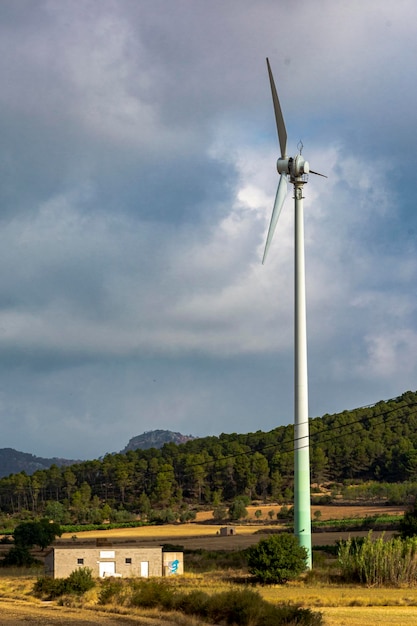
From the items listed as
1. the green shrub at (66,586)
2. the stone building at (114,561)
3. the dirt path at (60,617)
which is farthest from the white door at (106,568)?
the dirt path at (60,617)

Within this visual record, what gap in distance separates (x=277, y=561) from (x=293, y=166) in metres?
32.1

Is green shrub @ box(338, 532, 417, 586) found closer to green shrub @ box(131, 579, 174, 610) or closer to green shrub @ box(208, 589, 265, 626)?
green shrub @ box(131, 579, 174, 610)

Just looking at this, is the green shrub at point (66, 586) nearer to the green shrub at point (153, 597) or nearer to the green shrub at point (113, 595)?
the green shrub at point (113, 595)

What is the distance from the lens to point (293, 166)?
70.9 meters

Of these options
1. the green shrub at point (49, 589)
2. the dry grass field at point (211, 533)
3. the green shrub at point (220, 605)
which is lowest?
the dry grass field at point (211, 533)

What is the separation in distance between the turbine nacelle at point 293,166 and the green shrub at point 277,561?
30.0m

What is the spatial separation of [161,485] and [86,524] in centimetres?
2607

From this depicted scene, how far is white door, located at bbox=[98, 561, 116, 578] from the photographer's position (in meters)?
70.1

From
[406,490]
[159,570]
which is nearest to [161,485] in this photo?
[406,490]

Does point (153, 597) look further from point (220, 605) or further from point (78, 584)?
point (78, 584)

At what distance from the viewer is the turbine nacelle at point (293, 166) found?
2783 inches

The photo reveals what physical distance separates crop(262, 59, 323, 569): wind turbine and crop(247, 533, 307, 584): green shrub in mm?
2200

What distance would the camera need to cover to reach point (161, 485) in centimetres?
19138

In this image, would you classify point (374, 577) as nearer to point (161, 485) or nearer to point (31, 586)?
point (31, 586)
